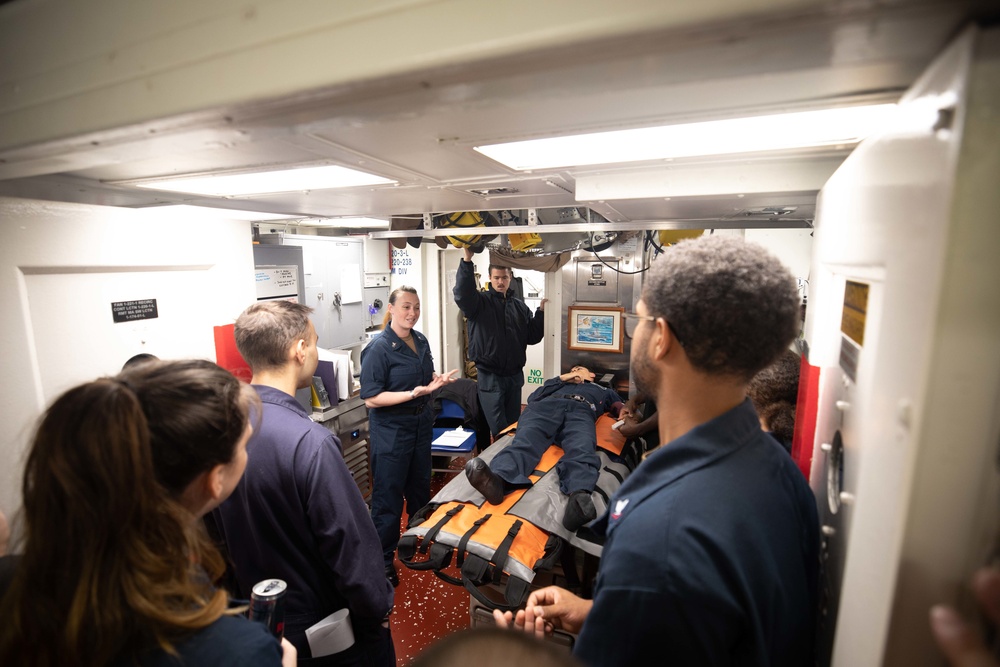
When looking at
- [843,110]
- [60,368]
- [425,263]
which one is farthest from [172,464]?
[425,263]

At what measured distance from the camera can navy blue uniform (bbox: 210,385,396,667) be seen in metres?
1.69

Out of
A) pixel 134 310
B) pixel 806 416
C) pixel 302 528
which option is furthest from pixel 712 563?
pixel 134 310

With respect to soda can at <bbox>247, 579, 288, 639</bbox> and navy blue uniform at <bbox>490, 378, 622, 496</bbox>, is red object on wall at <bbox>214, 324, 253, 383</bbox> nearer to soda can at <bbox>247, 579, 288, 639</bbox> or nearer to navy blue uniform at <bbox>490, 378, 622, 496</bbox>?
soda can at <bbox>247, 579, 288, 639</bbox>

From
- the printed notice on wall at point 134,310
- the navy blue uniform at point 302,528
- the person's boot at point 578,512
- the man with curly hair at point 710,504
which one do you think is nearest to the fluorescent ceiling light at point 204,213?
the printed notice on wall at point 134,310

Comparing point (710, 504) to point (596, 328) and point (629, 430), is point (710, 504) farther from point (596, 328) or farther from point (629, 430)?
point (596, 328)

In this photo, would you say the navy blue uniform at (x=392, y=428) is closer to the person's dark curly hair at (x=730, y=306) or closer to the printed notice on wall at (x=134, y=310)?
the printed notice on wall at (x=134, y=310)

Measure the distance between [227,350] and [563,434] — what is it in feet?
8.00

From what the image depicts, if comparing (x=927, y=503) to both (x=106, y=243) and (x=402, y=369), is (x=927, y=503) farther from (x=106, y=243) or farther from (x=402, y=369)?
(x=402, y=369)

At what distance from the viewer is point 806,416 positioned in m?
1.28

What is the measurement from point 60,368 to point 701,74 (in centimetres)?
216

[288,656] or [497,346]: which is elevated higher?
[497,346]

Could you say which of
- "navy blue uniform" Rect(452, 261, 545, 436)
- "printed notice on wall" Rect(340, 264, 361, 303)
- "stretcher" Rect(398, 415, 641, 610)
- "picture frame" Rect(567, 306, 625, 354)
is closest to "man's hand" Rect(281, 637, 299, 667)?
"stretcher" Rect(398, 415, 641, 610)

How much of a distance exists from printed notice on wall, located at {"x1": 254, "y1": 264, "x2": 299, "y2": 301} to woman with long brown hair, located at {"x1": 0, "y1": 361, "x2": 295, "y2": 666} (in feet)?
7.73

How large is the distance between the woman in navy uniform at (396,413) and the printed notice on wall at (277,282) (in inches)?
29.2
